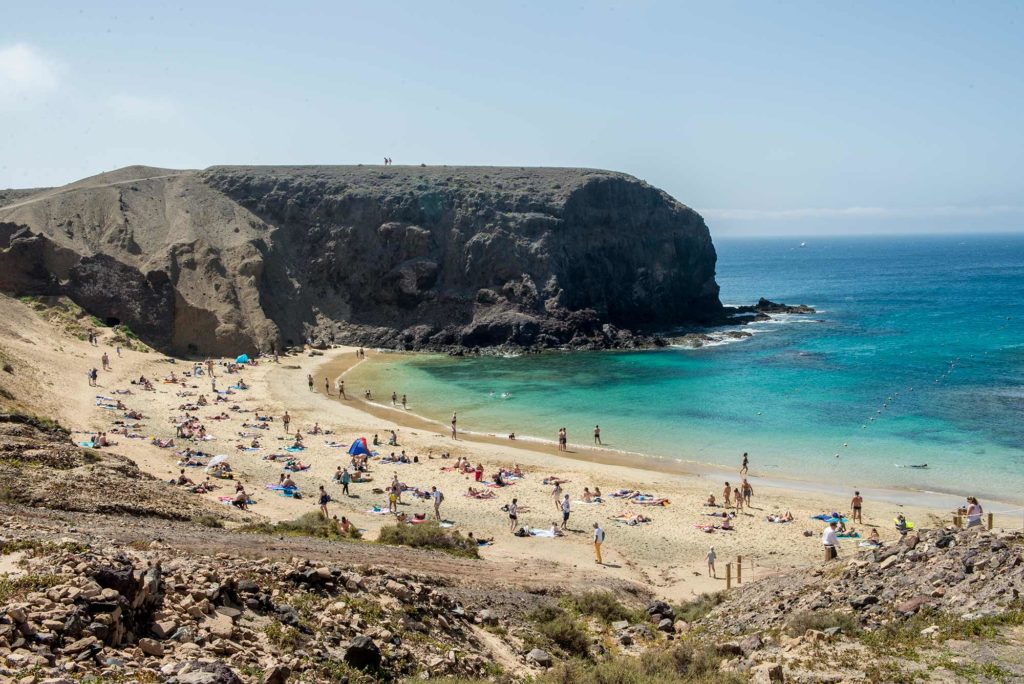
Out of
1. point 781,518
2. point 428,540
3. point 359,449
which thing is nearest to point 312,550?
point 428,540

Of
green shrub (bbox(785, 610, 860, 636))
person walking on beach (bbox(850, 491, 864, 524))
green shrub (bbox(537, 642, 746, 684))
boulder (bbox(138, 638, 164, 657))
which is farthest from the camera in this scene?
person walking on beach (bbox(850, 491, 864, 524))

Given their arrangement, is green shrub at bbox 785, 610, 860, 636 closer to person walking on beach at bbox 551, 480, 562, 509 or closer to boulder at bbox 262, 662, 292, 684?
boulder at bbox 262, 662, 292, 684

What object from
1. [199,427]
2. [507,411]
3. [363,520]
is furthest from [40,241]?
[363,520]

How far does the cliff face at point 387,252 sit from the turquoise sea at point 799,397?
6.29 metres

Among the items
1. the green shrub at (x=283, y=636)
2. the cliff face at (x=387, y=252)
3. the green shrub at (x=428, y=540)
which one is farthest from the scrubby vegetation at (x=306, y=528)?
the cliff face at (x=387, y=252)

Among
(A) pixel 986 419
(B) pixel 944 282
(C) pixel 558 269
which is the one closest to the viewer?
(A) pixel 986 419

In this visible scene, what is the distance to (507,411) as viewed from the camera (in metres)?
39.0

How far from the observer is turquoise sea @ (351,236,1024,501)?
97.1 feet

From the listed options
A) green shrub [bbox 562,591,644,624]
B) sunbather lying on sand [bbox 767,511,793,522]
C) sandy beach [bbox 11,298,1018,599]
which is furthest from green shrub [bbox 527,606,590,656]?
sunbather lying on sand [bbox 767,511,793,522]

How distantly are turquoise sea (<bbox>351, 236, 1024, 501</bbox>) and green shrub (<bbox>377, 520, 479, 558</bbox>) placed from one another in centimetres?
1495

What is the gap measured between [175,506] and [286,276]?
46406 millimetres

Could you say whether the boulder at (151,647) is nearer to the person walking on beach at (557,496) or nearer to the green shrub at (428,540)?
the green shrub at (428,540)

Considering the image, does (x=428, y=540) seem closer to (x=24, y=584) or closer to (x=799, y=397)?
(x=24, y=584)

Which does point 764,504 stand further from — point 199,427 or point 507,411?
point 199,427
